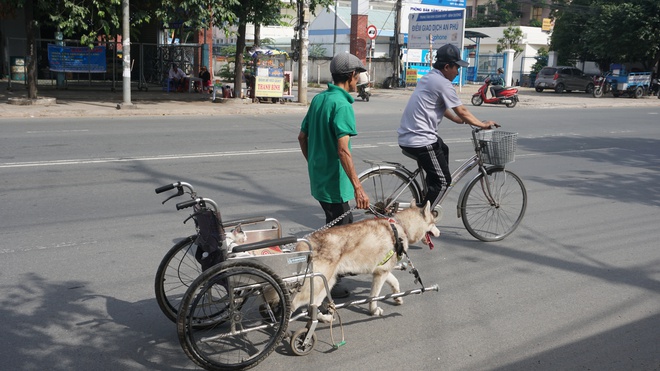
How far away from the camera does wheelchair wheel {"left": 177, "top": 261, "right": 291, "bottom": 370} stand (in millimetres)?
3445

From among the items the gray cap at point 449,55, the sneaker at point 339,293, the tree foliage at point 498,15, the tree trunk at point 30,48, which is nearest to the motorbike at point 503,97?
the tree trunk at point 30,48

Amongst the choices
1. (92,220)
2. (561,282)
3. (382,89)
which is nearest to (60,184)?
(92,220)

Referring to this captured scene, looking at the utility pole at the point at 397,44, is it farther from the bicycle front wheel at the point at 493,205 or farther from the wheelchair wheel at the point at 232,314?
the wheelchair wheel at the point at 232,314

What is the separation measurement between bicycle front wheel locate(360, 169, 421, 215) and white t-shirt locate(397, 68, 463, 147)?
14.1 inches

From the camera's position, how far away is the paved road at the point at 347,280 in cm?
394

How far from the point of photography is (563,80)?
3906 cm

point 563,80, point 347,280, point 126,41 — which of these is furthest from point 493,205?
point 563,80

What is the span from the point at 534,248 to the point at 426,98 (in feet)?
6.37

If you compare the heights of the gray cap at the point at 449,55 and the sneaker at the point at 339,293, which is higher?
the gray cap at the point at 449,55

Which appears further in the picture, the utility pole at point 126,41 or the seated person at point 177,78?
the seated person at point 177,78

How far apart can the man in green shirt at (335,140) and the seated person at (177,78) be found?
21926 millimetres

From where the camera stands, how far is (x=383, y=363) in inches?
150

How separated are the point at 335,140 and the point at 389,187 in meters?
1.73

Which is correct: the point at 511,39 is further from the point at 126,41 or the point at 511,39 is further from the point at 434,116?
the point at 434,116
